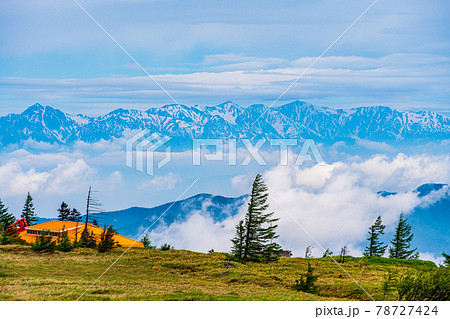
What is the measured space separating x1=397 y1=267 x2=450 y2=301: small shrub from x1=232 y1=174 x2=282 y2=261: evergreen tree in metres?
29.3

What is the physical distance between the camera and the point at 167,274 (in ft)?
135

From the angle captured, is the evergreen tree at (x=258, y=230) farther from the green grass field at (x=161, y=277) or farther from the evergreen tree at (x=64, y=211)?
the evergreen tree at (x=64, y=211)

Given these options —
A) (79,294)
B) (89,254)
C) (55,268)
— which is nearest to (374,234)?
(89,254)

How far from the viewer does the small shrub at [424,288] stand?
85.1 feet

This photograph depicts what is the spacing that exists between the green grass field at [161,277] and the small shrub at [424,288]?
218cm

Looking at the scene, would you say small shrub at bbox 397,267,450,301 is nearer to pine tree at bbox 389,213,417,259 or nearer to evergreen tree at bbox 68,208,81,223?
pine tree at bbox 389,213,417,259

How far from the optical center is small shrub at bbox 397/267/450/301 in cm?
2594

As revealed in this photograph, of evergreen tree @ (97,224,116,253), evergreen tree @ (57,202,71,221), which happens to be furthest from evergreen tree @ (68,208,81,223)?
evergreen tree @ (97,224,116,253)

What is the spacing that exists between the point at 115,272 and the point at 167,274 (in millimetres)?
4774

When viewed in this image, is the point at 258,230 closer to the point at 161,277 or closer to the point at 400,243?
the point at 161,277

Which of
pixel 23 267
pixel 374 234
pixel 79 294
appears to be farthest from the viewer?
pixel 374 234

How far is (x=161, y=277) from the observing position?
39.0m

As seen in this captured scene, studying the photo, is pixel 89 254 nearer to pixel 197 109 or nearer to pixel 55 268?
pixel 55 268

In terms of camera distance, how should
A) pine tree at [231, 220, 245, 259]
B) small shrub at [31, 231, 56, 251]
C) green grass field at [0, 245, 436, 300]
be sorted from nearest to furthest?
green grass field at [0, 245, 436, 300]
small shrub at [31, 231, 56, 251]
pine tree at [231, 220, 245, 259]
